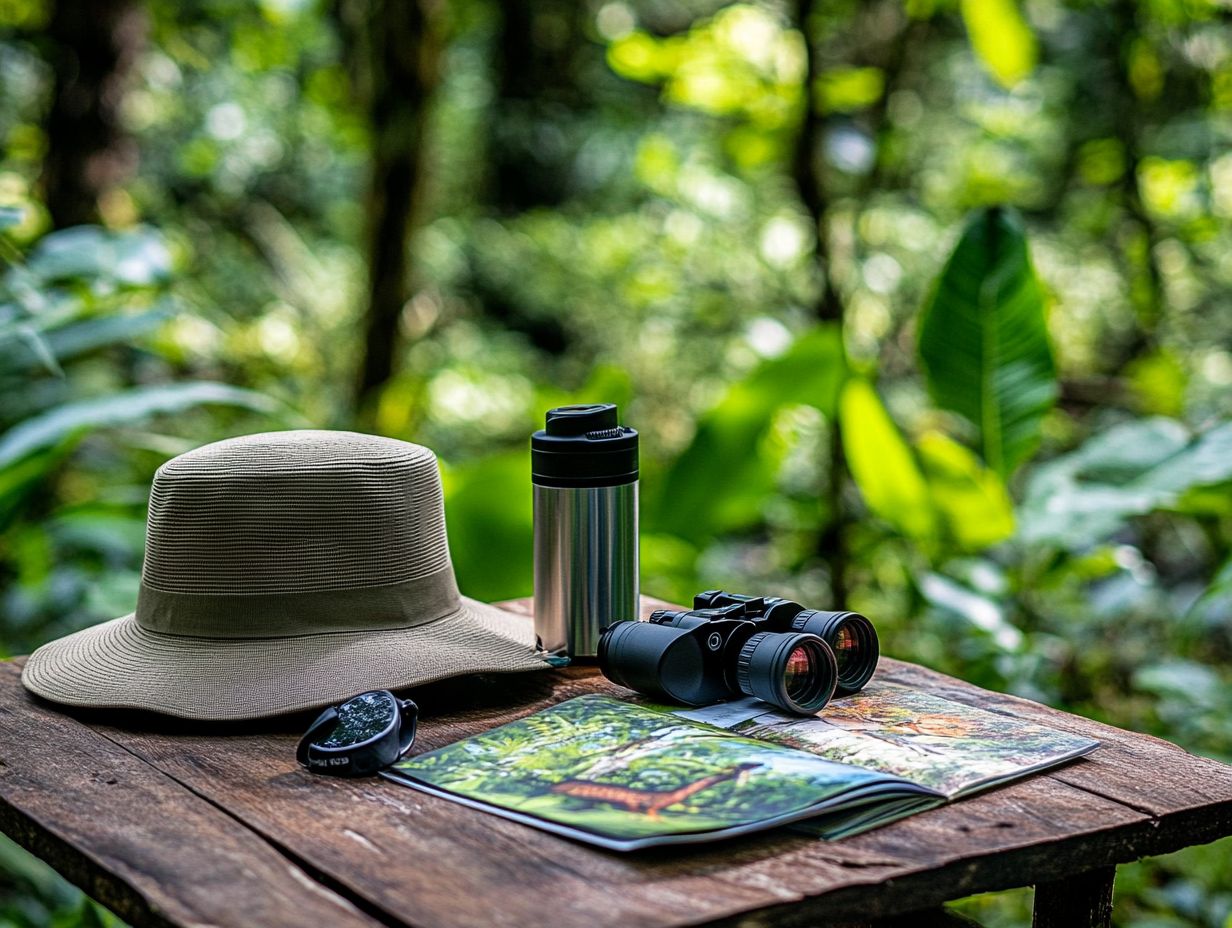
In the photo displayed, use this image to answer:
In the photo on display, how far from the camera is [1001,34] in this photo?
2291 millimetres

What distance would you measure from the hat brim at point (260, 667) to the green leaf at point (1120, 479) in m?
1.05

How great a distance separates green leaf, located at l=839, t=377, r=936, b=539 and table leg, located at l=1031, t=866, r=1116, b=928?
3.58 feet

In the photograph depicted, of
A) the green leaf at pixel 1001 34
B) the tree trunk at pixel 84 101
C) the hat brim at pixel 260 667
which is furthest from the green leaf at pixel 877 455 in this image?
the tree trunk at pixel 84 101

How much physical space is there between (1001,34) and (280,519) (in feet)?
5.66

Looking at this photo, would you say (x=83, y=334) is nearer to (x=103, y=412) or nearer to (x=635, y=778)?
(x=103, y=412)

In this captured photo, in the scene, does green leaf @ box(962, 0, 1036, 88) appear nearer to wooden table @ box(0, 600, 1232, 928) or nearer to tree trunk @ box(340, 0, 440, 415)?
tree trunk @ box(340, 0, 440, 415)

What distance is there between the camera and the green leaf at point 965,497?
83.1 inches

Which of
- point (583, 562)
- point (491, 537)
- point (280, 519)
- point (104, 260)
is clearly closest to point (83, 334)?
point (104, 260)

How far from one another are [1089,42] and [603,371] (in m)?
2.73

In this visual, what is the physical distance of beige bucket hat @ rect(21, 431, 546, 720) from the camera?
3.63ft

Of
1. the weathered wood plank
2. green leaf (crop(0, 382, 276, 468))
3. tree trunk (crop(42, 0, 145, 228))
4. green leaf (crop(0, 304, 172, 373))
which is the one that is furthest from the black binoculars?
tree trunk (crop(42, 0, 145, 228))

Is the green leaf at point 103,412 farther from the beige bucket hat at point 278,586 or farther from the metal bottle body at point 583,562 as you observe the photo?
the metal bottle body at point 583,562

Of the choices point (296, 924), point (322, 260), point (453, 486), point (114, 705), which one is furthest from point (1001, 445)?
point (322, 260)

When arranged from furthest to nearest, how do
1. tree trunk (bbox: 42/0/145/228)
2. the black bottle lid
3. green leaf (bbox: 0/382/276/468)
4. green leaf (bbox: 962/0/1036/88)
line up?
tree trunk (bbox: 42/0/145/228)
green leaf (bbox: 962/0/1036/88)
green leaf (bbox: 0/382/276/468)
the black bottle lid
